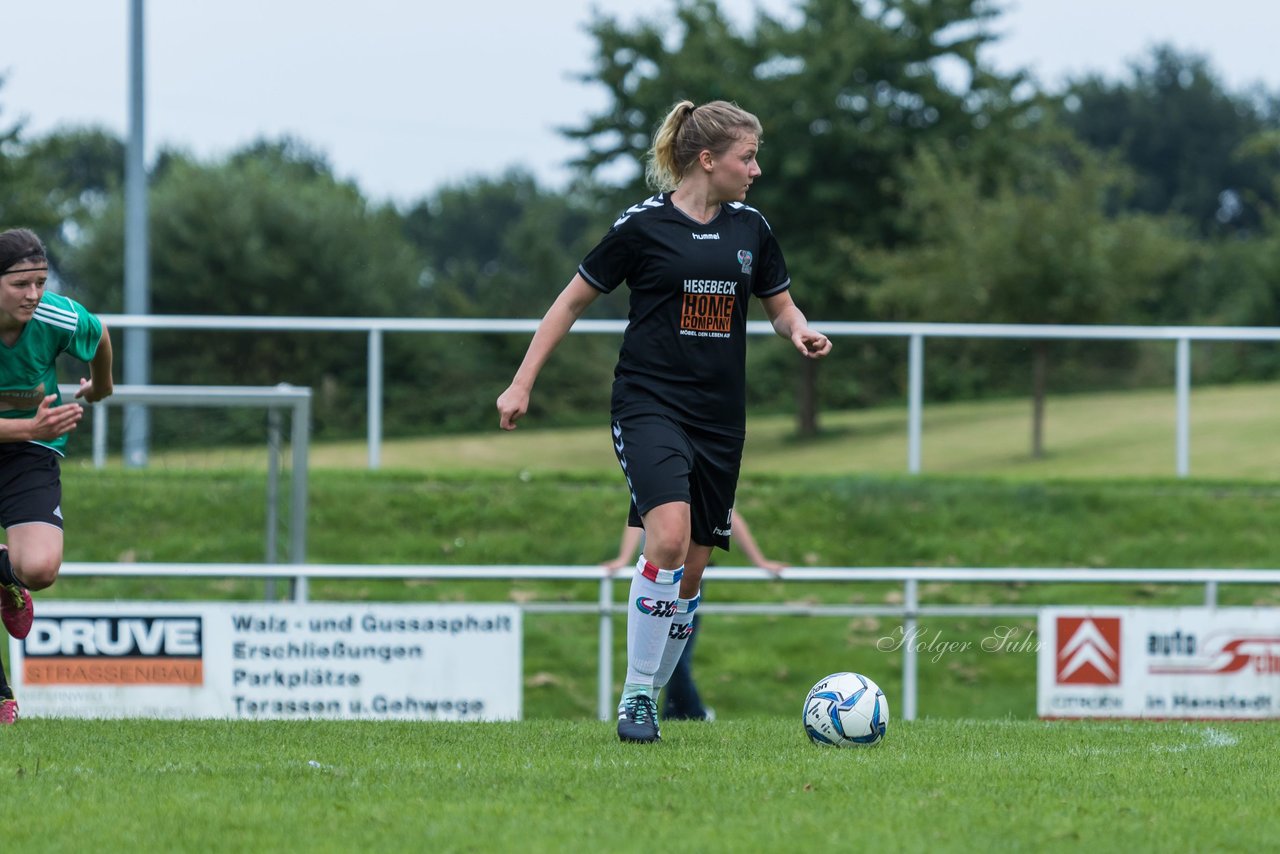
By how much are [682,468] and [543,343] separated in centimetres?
68

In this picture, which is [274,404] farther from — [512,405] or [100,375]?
[512,405]

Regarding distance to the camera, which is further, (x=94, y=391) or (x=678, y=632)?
(x=94, y=391)

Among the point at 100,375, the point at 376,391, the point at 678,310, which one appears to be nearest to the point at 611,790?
the point at 678,310

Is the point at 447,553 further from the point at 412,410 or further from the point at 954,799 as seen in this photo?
the point at 954,799

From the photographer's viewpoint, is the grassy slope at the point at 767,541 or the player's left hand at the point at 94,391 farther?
the grassy slope at the point at 767,541

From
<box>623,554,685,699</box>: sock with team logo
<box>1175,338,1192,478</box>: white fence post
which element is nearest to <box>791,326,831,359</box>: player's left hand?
<box>623,554,685,699</box>: sock with team logo

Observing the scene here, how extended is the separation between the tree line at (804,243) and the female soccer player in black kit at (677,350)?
374 inches

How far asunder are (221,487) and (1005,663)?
671 centimetres

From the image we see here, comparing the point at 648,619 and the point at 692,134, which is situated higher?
the point at 692,134

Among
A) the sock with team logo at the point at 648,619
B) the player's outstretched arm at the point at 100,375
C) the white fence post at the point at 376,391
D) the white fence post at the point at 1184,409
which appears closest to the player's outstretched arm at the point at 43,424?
the player's outstretched arm at the point at 100,375

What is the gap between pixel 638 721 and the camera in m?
5.57

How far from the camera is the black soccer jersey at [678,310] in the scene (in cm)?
549

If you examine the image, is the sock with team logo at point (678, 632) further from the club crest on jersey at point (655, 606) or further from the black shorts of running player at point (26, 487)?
the black shorts of running player at point (26, 487)

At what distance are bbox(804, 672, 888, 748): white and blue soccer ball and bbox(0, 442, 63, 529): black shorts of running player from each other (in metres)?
2.96
